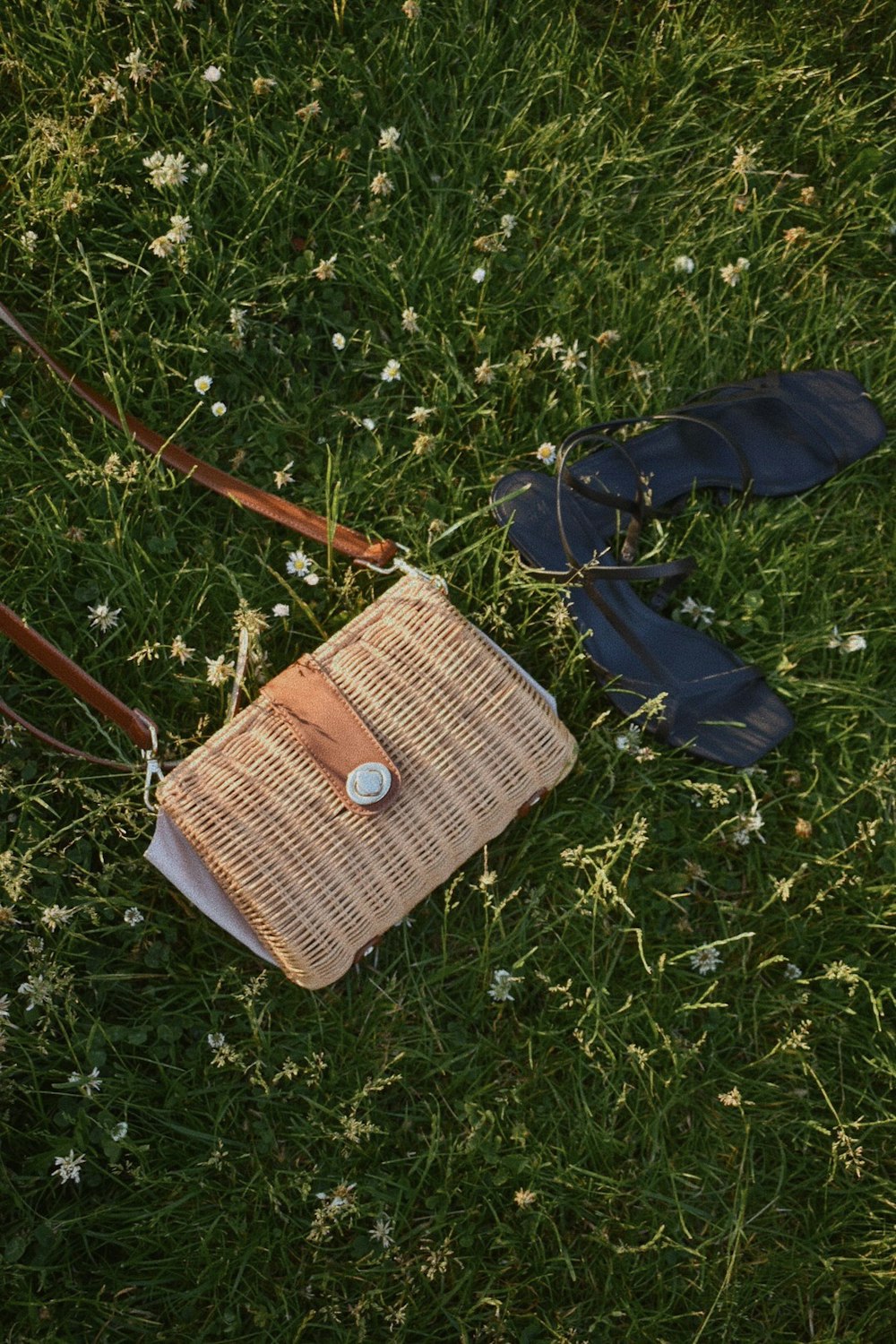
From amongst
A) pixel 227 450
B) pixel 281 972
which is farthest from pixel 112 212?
pixel 281 972

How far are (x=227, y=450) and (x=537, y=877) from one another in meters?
1.64

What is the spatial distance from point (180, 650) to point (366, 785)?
0.76 metres

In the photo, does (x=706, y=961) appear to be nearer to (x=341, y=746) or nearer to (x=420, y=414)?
(x=341, y=746)

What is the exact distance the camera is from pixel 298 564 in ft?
10.6

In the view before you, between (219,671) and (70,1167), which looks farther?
(219,671)

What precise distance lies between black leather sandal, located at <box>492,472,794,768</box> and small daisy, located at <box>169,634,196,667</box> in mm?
1035

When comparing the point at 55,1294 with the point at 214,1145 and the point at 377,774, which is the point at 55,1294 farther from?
the point at 377,774

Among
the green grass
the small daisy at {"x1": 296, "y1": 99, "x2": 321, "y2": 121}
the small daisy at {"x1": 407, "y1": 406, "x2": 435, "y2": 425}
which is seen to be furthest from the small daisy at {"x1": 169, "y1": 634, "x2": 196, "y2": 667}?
the small daisy at {"x1": 296, "y1": 99, "x2": 321, "y2": 121}

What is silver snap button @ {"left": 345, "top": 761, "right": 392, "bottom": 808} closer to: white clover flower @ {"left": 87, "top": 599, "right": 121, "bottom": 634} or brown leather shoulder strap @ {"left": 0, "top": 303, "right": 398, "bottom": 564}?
brown leather shoulder strap @ {"left": 0, "top": 303, "right": 398, "bottom": 564}

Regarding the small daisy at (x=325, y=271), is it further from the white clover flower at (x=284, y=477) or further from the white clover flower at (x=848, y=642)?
the white clover flower at (x=848, y=642)

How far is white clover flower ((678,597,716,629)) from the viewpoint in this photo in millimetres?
3396

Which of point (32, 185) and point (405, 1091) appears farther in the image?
point (32, 185)

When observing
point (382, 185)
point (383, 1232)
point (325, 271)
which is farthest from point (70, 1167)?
point (382, 185)

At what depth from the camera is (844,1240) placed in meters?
3.06
